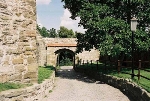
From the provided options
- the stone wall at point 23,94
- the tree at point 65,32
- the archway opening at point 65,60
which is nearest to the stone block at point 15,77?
the stone wall at point 23,94

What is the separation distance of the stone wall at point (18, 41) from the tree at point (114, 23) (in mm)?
6355

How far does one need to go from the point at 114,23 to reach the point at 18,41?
766cm

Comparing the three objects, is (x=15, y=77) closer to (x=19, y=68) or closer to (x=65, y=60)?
(x=19, y=68)

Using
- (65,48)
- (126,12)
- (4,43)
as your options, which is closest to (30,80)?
(4,43)

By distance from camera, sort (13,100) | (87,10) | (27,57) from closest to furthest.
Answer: (13,100)
(27,57)
(87,10)

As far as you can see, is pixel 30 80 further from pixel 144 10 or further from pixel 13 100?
pixel 144 10

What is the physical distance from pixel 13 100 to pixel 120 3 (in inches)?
433

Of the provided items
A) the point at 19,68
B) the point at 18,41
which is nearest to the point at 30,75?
the point at 19,68

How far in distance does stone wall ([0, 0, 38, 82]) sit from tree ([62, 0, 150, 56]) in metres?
6.36

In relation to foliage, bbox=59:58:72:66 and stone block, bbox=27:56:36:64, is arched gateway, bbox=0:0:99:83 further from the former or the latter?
foliage, bbox=59:58:72:66

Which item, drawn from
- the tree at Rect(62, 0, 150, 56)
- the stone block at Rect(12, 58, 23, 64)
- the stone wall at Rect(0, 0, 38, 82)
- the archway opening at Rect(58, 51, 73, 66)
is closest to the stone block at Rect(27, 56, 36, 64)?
the stone wall at Rect(0, 0, 38, 82)

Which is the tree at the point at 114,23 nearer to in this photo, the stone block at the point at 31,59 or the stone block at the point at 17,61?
the stone block at the point at 31,59

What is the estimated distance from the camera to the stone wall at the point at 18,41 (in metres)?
7.71

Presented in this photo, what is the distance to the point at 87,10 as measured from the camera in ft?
50.7
